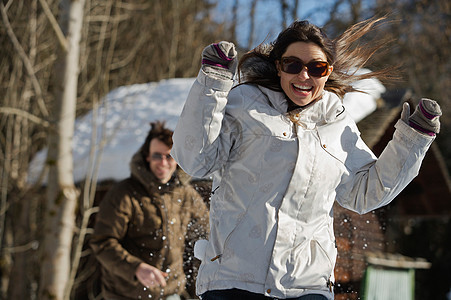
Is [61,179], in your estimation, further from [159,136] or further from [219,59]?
[219,59]

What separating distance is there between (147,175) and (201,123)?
7.22 ft

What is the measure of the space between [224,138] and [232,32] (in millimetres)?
14293

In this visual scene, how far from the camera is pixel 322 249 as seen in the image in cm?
211

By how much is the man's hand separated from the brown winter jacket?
0.20ft

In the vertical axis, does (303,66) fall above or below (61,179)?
above

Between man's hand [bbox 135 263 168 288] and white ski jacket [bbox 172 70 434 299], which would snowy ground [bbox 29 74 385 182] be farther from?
white ski jacket [bbox 172 70 434 299]

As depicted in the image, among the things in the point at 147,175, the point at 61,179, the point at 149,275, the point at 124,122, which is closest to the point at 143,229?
the point at 147,175

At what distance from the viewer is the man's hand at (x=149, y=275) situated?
3578mm

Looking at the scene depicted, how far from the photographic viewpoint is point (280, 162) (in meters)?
2.05

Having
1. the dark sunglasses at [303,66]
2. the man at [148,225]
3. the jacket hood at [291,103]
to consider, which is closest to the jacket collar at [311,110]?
the jacket hood at [291,103]

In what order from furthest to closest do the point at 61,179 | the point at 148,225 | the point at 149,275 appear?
the point at 61,179 → the point at 148,225 → the point at 149,275

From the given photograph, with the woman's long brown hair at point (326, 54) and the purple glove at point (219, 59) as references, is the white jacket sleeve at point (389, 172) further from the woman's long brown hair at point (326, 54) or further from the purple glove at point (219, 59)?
the purple glove at point (219, 59)

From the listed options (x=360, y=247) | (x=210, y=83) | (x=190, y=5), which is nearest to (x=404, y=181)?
(x=210, y=83)

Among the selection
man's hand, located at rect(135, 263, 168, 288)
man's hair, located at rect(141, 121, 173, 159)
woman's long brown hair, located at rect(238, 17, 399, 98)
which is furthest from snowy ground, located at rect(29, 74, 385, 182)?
woman's long brown hair, located at rect(238, 17, 399, 98)
